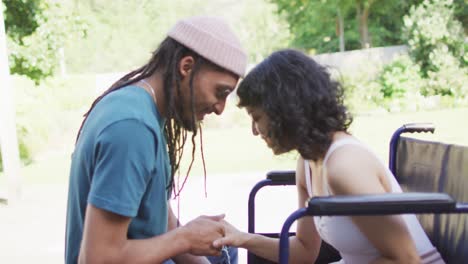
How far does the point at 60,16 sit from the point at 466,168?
7.61m

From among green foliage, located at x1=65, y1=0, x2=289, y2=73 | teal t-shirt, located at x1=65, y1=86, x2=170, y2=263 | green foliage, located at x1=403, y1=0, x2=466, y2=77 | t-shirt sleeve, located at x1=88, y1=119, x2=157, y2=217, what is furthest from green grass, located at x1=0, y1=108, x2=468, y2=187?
green foliage, located at x1=65, y1=0, x2=289, y2=73

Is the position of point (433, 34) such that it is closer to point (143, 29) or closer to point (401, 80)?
point (401, 80)

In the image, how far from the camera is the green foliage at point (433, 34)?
11.9 metres

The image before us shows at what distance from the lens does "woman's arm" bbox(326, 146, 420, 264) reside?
→ 1.53m

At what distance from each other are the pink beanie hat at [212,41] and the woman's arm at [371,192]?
339 mm

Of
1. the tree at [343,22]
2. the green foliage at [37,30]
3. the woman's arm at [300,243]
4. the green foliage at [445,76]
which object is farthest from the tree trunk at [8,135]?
the tree at [343,22]

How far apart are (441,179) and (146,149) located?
100 centimetres

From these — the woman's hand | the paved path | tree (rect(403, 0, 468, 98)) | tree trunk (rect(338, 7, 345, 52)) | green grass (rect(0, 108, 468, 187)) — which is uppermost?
tree trunk (rect(338, 7, 345, 52))

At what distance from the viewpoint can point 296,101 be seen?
1.67 m

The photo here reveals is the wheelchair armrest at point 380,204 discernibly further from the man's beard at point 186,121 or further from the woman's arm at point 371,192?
the man's beard at point 186,121

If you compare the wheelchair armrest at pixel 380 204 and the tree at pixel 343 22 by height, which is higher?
the tree at pixel 343 22

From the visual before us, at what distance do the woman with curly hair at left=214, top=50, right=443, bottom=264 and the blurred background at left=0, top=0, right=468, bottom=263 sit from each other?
0.54 feet

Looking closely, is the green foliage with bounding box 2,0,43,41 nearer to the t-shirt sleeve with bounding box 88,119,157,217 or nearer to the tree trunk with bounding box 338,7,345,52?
the t-shirt sleeve with bounding box 88,119,157,217

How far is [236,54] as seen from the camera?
1508mm
